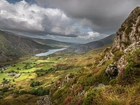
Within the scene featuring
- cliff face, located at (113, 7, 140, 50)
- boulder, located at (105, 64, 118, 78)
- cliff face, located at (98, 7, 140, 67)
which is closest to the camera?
boulder, located at (105, 64, 118, 78)

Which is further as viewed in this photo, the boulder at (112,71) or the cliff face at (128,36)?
the cliff face at (128,36)

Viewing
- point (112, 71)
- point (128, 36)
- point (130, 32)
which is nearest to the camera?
point (112, 71)

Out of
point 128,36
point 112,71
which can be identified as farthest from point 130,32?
point 112,71

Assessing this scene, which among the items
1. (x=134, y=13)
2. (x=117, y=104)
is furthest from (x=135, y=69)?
(x=134, y=13)

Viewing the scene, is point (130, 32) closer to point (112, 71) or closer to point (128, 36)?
point (128, 36)

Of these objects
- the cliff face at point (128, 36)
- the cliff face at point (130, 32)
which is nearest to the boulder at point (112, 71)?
the cliff face at point (128, 36)

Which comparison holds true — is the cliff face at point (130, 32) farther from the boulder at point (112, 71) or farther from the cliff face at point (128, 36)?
the boulder at point (112, 71)

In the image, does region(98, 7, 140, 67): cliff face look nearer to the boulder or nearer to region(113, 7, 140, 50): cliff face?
region(113, 7, 140, 50): cliff face

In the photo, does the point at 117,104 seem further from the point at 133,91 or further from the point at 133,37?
the point at 133,37

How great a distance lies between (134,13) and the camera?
249ft

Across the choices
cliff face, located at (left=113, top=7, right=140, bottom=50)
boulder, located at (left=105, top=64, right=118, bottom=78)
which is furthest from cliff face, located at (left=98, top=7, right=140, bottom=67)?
boulder, located at (left=105, top=64, right=118, bottom=78)

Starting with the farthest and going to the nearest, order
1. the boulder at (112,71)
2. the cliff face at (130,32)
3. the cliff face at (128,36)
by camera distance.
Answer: the cliff face at (130,32) → the cliff face at (128,36) → the boulder at (112,71)

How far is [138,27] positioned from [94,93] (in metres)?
56.1

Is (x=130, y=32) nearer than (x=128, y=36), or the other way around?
(x=128, y=36)
